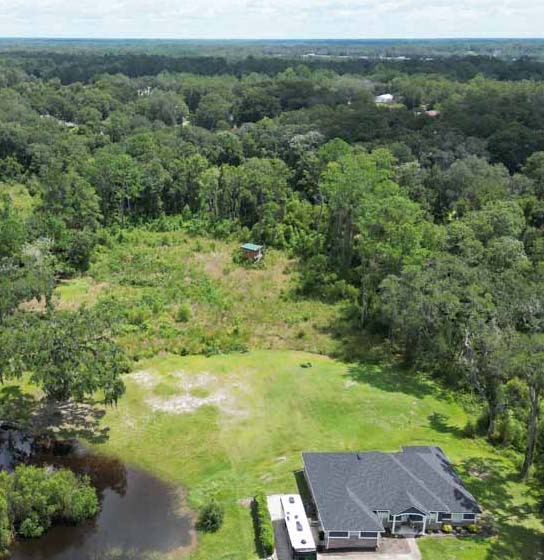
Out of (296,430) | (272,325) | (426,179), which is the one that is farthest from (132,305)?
(426,179)

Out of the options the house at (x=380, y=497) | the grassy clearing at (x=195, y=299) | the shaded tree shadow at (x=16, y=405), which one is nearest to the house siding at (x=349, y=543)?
the house at (x=380, y=497)

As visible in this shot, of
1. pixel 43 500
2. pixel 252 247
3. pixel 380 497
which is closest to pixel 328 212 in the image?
pixel 252 247

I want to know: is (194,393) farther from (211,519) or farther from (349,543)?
(349,543)

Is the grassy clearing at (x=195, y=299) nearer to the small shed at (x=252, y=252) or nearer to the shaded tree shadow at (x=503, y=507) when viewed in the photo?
the small shed at (x=252, y=252)

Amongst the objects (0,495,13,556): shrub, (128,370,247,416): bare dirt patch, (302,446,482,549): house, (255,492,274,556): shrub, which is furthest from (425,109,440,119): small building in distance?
(0,495,13,556): shrub

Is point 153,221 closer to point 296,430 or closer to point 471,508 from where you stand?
point 296,430

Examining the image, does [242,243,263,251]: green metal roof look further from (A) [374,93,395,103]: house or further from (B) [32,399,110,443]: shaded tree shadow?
(A) [374,93,395,103]: house
